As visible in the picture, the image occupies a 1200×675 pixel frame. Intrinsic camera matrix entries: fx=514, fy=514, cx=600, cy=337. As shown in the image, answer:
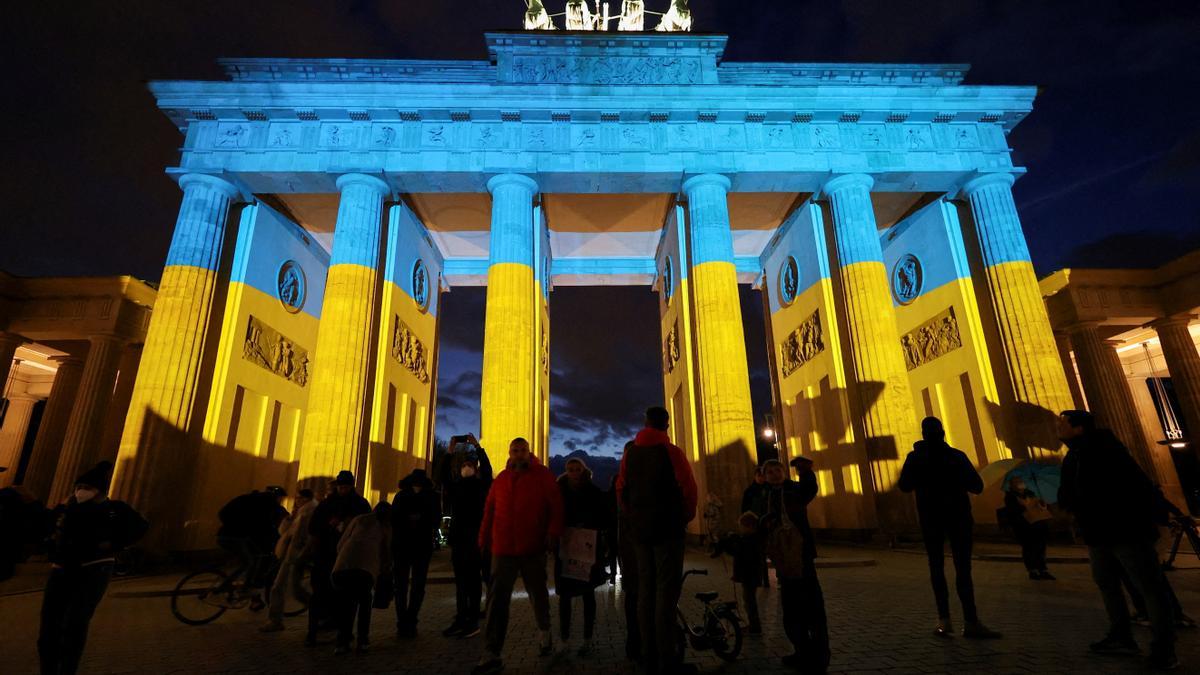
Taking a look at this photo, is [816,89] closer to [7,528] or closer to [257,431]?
[7,528]

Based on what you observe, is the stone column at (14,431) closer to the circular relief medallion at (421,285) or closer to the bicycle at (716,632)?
the circular relief medallion at (421,285)

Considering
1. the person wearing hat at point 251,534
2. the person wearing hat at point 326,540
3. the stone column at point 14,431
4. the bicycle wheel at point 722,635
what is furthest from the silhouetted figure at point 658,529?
the stone column at point 14,431

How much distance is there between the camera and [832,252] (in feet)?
54.6

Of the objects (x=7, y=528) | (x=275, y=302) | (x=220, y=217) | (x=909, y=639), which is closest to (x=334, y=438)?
(x=275, y=302)

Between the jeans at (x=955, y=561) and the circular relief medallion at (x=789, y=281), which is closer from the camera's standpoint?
the jeans at (x=955, y=561)

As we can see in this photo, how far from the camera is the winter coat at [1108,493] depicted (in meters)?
3.79

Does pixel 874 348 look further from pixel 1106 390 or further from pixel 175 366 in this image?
pixel 175 366

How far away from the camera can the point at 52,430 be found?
1952 centimetres

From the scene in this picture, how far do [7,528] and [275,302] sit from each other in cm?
1492

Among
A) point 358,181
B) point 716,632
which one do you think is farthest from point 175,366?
point 716,632

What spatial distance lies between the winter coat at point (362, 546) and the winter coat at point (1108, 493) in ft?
19.6

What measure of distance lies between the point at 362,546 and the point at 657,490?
302 centimetres

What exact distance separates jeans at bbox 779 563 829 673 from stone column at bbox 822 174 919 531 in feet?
36.8

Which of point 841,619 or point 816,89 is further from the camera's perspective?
point 816,89
